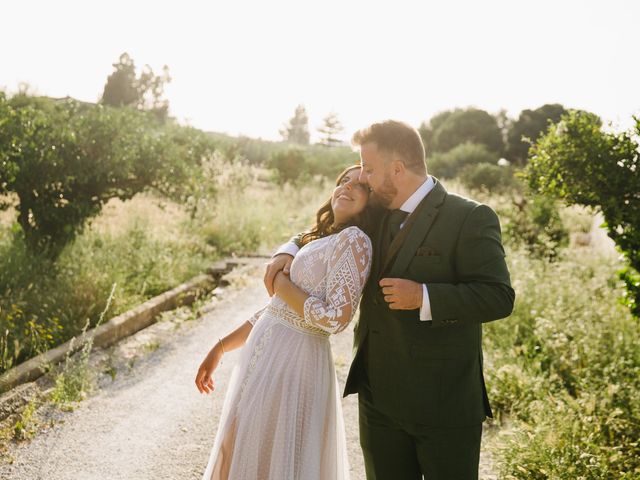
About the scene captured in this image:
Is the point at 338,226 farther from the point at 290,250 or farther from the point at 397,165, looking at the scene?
the point at 397,165

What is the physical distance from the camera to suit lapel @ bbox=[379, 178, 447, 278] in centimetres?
211

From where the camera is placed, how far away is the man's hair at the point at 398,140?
2195mm

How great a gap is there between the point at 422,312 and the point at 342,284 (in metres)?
0.36

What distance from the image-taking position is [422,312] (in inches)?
75.8

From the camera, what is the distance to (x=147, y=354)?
18.4 ft

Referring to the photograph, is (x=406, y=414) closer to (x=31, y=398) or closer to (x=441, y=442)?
(x=441, y=442)

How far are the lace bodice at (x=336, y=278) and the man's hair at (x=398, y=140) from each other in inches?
14.9

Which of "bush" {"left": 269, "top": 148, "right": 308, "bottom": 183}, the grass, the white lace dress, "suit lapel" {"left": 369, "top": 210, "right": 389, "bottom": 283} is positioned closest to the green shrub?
the grass

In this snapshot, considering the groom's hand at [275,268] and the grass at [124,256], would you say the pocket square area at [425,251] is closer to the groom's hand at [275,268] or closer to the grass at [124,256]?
the groom's hand at [275,268]

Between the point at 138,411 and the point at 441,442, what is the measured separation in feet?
10.2

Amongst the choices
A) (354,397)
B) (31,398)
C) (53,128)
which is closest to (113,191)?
(53,128)

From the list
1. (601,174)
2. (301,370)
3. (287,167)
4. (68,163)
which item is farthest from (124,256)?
(287,167)

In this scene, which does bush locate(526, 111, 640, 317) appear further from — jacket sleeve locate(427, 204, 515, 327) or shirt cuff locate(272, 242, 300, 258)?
shirt cuff locate(272, 242, 300, 258)

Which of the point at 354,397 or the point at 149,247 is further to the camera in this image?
the point at 149,247
